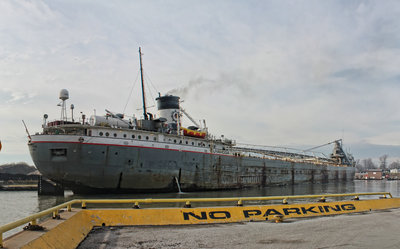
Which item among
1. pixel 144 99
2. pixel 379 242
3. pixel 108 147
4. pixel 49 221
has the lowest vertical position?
pixel 379 242

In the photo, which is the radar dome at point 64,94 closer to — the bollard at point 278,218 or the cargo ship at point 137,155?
the cargo ship at point 137,155

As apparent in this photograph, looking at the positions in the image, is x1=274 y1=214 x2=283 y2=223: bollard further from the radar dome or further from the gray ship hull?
the radar dome

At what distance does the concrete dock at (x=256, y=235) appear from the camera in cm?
748

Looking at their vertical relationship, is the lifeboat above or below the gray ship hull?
above

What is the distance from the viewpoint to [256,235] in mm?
8508

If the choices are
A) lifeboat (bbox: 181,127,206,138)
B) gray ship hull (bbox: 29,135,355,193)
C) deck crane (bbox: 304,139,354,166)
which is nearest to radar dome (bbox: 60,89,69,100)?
gray ship hull (bbox: 29,135,355,193)

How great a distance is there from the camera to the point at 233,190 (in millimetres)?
Result: 35500

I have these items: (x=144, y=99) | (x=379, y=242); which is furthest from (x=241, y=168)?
(x=379, y=242)

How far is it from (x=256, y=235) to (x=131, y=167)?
18.7m

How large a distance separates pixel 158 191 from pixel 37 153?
427 inches

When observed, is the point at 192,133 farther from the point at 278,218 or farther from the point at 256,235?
the point at 256,235

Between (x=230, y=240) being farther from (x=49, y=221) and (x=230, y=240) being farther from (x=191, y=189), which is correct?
(x=191, y=189)

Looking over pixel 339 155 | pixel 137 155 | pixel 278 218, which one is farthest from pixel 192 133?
pixel 339 155

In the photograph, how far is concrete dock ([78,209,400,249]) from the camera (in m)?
7.48
